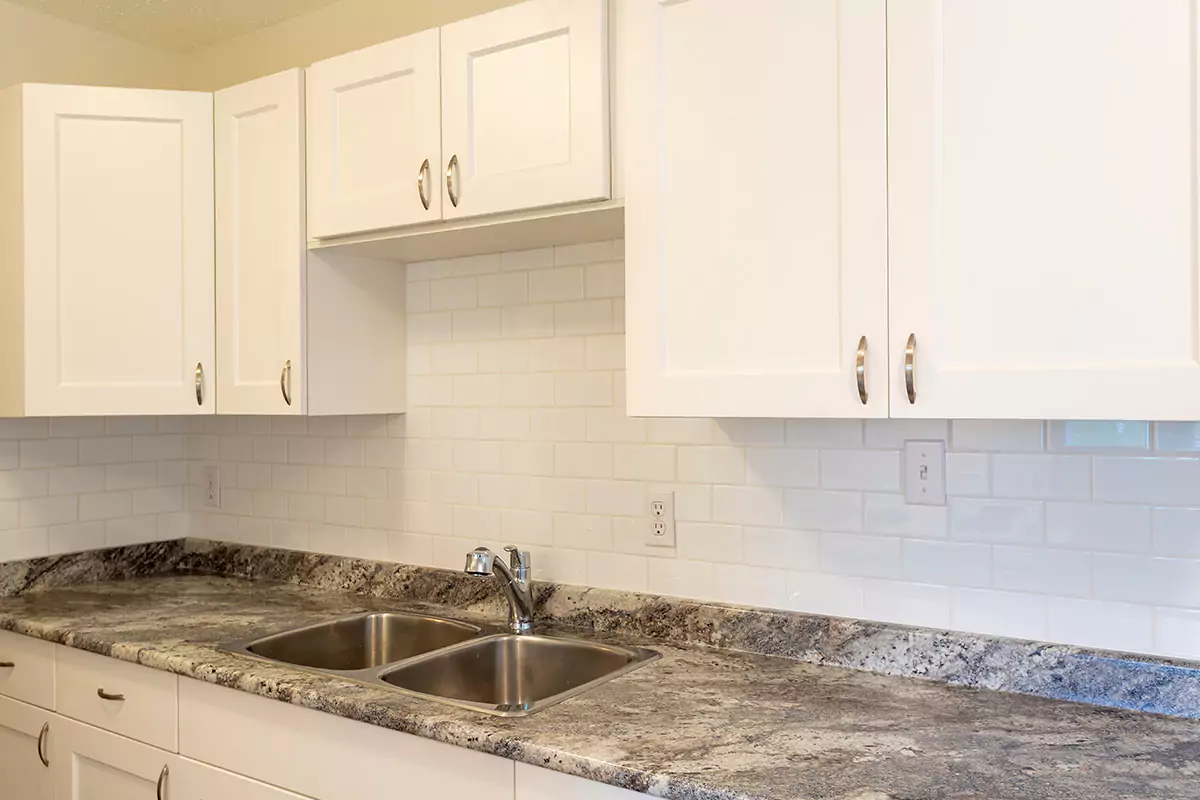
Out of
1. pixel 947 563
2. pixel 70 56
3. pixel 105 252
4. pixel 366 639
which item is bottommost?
pixel 366 639

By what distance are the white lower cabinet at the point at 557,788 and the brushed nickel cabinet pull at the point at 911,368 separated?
0.69 meters

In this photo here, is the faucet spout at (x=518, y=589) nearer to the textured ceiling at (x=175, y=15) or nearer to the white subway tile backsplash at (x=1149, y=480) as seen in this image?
the white subway tile backsplash at (x=1149, y=480)

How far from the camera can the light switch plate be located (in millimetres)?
1773

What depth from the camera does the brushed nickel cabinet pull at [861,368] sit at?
4.86ft

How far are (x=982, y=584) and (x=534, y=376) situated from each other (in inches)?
42.6

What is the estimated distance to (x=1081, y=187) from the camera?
132 centimetres

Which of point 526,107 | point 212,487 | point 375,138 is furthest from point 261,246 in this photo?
point 212,487

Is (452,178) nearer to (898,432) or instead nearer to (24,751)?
(898,432)

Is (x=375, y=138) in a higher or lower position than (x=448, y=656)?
higher

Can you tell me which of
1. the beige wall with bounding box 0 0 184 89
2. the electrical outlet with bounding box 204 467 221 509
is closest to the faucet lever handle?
the electrical outlet with bounding box 204 467 221 509

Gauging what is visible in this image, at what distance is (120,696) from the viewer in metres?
2.10

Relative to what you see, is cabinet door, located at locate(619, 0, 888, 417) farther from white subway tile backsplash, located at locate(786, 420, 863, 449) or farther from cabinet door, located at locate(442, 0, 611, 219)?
white subway tile backsplash, located at locate(786, 420, 863, 449)

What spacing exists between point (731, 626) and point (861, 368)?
28.5 inches

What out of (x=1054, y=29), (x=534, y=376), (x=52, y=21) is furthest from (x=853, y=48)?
(x=52, y=21)
